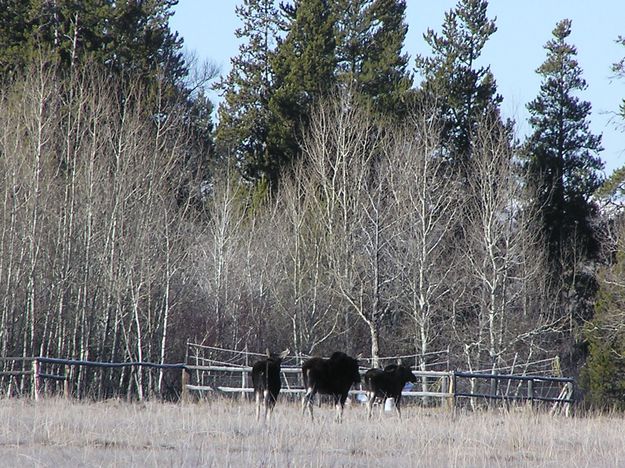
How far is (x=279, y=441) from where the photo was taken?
13336mm

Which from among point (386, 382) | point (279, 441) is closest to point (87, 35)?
point (386, 382)

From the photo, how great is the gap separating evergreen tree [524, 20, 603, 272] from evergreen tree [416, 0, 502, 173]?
8.47 ft

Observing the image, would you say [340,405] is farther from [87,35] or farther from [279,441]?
[87,35]

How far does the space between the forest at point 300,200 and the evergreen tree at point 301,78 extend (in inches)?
3.7

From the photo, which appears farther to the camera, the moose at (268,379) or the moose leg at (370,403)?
the moose leg at (370,403)

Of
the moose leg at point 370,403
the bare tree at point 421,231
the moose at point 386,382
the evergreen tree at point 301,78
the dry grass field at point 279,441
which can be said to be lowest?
the dry grass field at point 279,441

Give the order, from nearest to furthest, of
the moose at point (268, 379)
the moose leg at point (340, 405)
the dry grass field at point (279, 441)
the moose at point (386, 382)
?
the dry grass field at point (279, 441) → the moose leg at point (340, 405) → the moose at point (268, 379) → the moose at point (386, 382)

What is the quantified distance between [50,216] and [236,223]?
8.10 m

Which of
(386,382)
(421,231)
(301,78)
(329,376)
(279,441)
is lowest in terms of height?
(279,441)

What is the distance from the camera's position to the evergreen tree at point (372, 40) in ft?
152

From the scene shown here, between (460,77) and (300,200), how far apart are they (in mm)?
9294

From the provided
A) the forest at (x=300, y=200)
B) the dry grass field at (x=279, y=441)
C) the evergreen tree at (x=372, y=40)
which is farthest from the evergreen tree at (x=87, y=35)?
the dry grass field at (x=279, y=441)

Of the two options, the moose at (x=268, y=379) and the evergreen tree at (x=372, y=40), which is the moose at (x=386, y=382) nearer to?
the moose at (x=268, y=379)

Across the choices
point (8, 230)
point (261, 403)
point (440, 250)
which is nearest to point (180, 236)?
point (8, 230)
